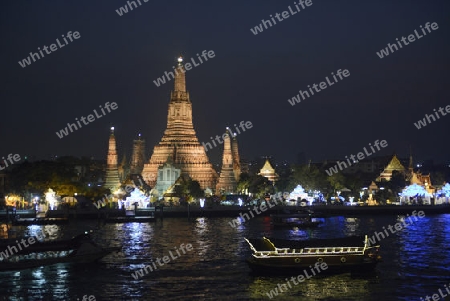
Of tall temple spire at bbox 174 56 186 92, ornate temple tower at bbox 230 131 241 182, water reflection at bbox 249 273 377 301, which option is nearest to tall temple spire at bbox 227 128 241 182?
ornate temple tower at bbox 230 131 241 182

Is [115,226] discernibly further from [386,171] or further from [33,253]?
[386,171]

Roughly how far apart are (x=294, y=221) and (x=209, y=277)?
3572 cm

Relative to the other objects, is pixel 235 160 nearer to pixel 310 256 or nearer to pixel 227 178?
pixel 227 178

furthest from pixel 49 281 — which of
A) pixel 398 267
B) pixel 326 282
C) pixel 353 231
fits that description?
pixel 353 231

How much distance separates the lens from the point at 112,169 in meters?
96.8

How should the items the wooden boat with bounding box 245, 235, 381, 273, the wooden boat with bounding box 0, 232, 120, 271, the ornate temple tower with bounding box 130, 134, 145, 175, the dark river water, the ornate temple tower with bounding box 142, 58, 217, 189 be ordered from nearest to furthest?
the dark river water < the wooden boat with bounding box 245, 235, 381, 273 < the wooden boat with bounding box 0, 232, 120, 271 < the ornate temple tower with bounding box 142, 58, 217, 189 < the ornate temple tower with bounding box 130, 134, 145, 175

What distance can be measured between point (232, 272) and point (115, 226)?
33.0 meters

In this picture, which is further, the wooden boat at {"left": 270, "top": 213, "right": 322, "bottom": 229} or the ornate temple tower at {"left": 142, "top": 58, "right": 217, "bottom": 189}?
the ornate temple tower at {"left": 142, "top": 58, "right": 217, "bottom": 189}

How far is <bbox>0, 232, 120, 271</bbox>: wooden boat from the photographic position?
41906 mm

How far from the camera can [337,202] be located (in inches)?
3957

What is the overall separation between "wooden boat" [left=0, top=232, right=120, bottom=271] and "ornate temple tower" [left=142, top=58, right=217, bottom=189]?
52.8 meters

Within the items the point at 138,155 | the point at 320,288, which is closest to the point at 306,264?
the point at 320,288

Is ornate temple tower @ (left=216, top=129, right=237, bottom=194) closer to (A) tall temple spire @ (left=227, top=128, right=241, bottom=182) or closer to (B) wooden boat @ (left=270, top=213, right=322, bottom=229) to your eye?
(A) tall temple spire @ (left=227, top=128, right=241, bottom=182)

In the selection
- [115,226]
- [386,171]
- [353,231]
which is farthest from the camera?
[386,171]
